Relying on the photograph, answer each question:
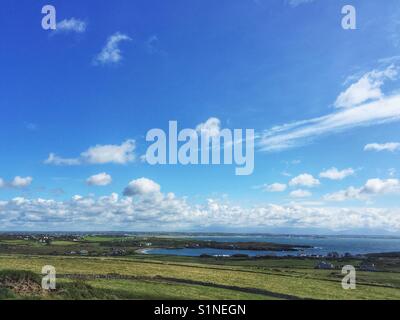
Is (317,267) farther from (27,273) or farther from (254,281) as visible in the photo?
(27,273)

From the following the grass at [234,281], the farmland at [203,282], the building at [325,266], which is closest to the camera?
the farmland at [203,282]

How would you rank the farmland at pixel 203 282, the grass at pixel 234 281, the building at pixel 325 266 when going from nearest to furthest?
the farmland at pixel 203 282 < the grass at pixel 234 281 < the building at pixel 325 266

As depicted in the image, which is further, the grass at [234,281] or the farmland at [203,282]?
the grass at [234,281]

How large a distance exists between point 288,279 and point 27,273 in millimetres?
38315

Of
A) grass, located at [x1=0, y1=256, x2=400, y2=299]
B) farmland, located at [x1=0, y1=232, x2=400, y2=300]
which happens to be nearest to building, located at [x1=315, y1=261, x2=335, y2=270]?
farmland, located at [x1=0, y1=232, x2=400, y2=300]

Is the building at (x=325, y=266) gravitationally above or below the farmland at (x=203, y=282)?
below

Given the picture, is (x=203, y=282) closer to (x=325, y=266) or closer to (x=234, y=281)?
(x=234, y=281)

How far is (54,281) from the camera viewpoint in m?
50.8

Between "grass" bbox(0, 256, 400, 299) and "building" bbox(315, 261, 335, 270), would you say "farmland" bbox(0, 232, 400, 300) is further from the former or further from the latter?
"building" bbox(315, 261, 335, 270)

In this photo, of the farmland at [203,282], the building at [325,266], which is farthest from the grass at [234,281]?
the building at [325,266]

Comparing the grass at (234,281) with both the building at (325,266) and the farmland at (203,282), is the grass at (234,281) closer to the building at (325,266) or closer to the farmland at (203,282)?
the farmland at (203,282)

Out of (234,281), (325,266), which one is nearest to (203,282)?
(234,281)

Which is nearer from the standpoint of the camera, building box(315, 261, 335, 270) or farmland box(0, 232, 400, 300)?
farmland box(0, 232, 400, 300)
